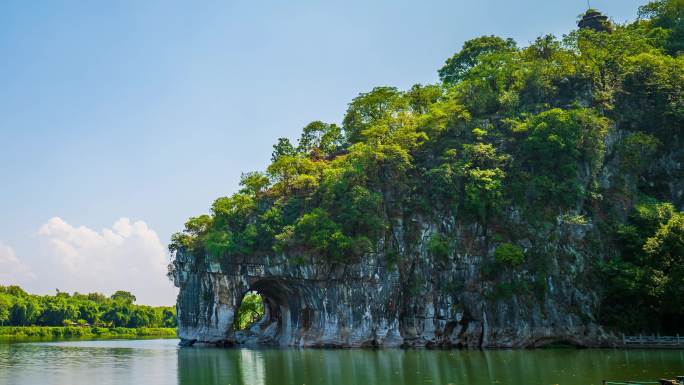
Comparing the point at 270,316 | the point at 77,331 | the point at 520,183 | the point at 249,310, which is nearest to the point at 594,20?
the point at 520,183

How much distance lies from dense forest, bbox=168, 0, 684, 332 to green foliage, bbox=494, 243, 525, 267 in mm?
83

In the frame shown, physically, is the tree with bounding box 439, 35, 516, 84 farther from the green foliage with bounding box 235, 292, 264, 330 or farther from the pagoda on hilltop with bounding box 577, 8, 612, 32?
the green foliage with bounding box 235, 292, 264, 330

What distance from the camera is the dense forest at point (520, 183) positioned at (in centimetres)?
3169

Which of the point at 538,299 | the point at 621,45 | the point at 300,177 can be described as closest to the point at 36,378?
the point at 300,177

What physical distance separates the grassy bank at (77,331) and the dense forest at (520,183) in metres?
41.6

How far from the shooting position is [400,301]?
113 ft

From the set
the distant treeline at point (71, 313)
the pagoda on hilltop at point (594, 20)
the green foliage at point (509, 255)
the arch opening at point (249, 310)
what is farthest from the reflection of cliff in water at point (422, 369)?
the distant treeline at point (71, 313)

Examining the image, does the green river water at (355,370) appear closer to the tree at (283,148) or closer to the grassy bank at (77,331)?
the tree at (283,148)

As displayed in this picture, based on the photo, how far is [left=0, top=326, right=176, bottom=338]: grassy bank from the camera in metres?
67.5

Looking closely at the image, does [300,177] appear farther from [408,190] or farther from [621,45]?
[621,45]

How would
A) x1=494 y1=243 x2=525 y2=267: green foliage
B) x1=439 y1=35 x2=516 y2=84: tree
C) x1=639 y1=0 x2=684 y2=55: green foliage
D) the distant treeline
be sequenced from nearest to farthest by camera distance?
1. x1=494 y1=243 x2=525 y2=267: green foliage
2. x1=639 y1=0 x2=684 y2=55: green foliage
3. x1=439 y1=35 x2=516 y2=84: tree
4. the distant treeline

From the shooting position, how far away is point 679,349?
85.4 feet

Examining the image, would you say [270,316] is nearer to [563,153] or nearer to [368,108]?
[368,108]

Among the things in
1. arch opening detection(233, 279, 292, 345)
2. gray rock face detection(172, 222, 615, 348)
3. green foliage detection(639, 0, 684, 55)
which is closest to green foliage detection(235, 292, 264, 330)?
arch opening detection(233, 279, 292, 345)
